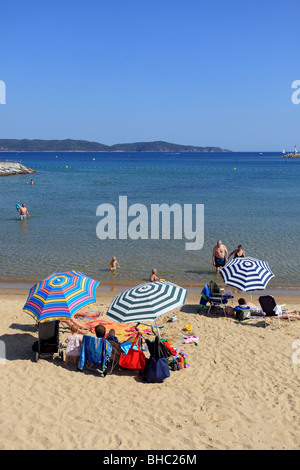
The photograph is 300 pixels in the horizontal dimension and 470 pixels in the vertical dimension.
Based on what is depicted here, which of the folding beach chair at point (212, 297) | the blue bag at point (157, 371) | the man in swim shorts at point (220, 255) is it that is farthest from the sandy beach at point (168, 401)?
the man in swim shorts at point (220, 255)

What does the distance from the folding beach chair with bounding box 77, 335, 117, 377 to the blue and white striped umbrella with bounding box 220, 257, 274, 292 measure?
4.13m

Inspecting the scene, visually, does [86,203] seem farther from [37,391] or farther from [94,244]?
[37,391]

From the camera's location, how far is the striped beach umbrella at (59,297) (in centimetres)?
789

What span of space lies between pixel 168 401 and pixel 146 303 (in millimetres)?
1788

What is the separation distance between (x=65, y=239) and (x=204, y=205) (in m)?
17.2

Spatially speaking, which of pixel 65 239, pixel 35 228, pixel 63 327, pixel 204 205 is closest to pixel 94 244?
pixel 65 239

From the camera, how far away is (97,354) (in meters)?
7.84

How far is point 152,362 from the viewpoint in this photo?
752cm

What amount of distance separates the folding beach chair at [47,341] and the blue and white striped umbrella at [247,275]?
15.5 feet

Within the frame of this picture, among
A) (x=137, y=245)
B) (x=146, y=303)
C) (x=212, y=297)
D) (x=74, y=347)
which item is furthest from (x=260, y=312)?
(x=137, y=245)

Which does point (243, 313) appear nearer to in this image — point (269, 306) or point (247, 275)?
point (269, 306)

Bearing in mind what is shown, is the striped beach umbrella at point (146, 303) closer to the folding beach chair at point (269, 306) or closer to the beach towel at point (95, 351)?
the beach towel at point (95, 351)

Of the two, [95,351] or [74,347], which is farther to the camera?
[74,347]

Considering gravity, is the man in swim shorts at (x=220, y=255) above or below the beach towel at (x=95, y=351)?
above
